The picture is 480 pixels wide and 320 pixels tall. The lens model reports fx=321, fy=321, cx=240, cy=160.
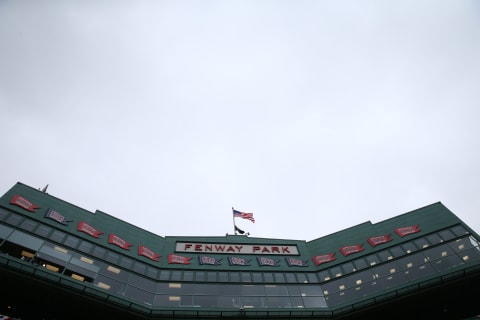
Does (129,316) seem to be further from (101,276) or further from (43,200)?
(43,200)

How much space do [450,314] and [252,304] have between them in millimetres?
17638

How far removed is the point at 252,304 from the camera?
2853 centimetres

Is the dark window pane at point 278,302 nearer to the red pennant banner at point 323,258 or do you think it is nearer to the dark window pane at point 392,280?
the red pennant banner at point 323,258

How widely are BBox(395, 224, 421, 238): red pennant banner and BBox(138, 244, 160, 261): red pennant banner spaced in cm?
2505

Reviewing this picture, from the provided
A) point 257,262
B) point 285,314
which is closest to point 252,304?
point 285,314

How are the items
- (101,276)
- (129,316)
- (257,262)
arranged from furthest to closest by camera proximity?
(257,262) < (101,276) < (129,316)

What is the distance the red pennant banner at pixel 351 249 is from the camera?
33675mm

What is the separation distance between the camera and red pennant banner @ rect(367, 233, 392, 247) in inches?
1321

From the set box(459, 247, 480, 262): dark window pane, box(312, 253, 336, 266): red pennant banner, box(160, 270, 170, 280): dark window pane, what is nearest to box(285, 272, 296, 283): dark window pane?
box(312, 253, 336, 266): red pennant banner

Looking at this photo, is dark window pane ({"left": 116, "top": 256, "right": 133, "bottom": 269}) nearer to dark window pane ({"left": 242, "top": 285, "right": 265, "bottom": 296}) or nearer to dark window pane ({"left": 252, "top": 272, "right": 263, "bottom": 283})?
dark window pane ({"left": 242, "top": 285, "right": 265, "bottom": 296})

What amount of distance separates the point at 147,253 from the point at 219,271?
288 inches

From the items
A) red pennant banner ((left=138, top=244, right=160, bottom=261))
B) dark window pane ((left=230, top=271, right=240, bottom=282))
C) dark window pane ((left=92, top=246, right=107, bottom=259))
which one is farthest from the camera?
red pennant banner ((left=138, top=244, right=160, bottom=261))

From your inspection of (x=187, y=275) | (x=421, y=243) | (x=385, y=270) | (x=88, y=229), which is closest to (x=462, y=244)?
(x=421, y=243)

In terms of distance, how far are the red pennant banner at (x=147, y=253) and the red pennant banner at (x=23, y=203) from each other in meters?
9.97
